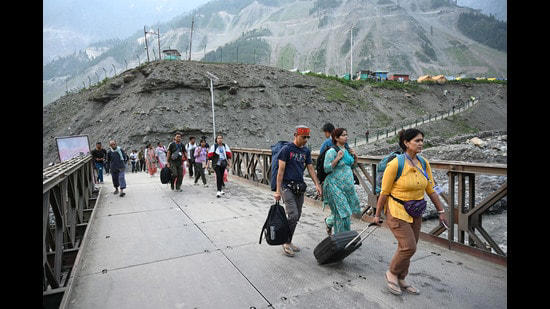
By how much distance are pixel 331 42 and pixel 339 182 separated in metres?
115

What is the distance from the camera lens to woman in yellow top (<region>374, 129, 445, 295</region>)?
113 inches

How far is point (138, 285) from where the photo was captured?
3260 millimetres

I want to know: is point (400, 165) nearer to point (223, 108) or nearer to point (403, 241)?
point (403, 241)

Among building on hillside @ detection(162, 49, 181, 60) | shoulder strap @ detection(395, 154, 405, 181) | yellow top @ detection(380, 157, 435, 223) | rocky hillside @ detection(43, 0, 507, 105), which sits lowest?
yellow top @ detection(380, 157, 435, 223)

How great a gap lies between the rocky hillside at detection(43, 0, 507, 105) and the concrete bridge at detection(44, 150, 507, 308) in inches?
2883

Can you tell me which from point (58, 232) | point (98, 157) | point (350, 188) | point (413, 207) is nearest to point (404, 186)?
point (413, 207)

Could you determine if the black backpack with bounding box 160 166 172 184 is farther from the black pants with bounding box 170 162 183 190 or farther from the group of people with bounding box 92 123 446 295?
the group of people with bounding box 92 123 446 295

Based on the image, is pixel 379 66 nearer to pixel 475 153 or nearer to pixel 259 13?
pixel 475 153

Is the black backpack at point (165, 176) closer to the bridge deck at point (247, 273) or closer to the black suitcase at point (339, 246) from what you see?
the bridge deck at point (247, 273)

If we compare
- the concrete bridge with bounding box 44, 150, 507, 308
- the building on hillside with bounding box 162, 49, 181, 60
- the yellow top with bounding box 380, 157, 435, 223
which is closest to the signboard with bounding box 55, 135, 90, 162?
the concrete bridge with bounding box 44, 150, 507, 308

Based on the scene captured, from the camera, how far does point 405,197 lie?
2.89m
